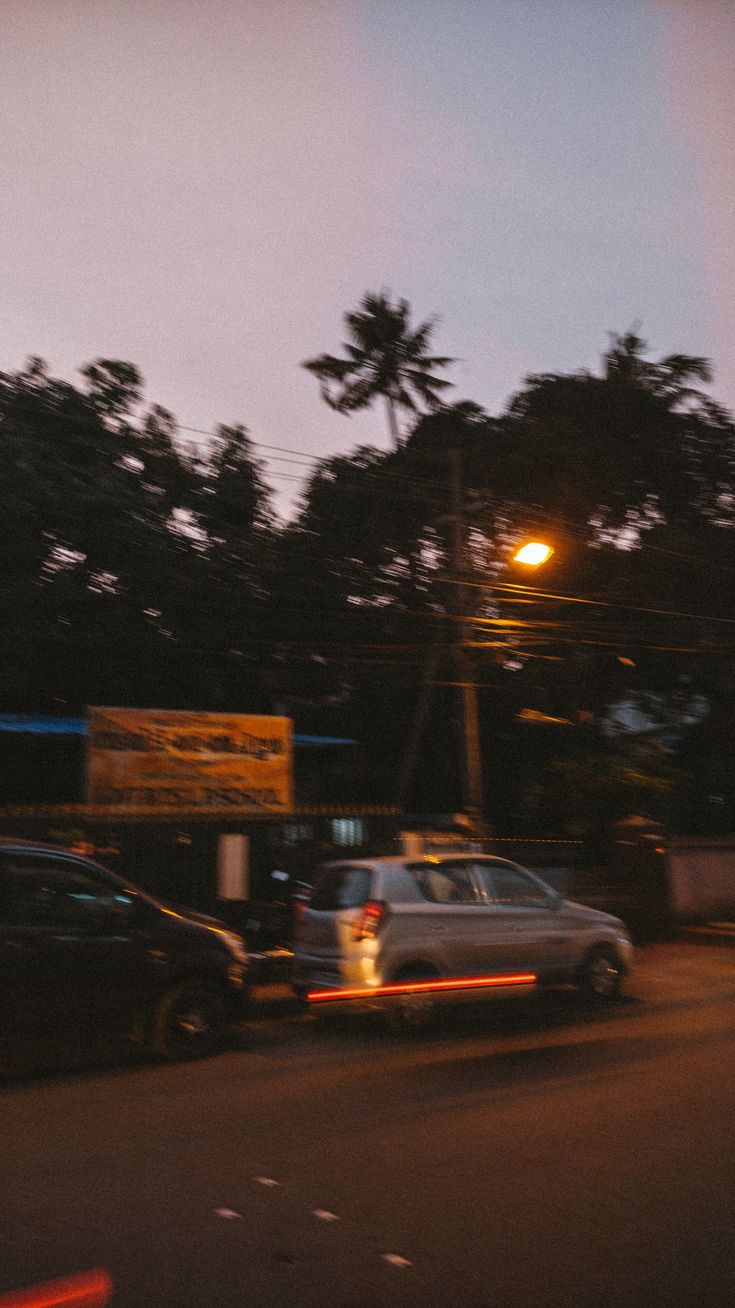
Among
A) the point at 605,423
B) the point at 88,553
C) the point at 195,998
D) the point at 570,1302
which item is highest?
the point at 605,423

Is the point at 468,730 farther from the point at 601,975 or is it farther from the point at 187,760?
the point at 601,975

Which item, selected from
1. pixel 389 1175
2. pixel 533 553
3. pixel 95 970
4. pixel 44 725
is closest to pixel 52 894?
pixel 95 970

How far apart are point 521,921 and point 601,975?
127cm

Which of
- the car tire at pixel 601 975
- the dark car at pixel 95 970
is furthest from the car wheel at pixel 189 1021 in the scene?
the car tire at pixel 601 975

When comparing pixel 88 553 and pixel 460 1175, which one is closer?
pixel 460 1175

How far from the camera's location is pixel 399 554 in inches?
1079

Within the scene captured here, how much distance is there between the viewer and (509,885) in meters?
10.7

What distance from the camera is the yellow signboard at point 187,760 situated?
14547mm

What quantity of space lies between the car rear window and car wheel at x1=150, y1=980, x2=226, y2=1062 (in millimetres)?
1652

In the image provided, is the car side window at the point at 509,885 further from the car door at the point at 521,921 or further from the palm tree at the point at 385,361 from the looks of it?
the palm tree at the point at 385,361

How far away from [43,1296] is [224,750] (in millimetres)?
11900

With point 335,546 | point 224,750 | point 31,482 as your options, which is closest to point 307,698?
point 335,546

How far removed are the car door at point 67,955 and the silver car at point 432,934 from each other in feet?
7.20

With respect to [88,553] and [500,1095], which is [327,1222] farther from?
[88,553]
